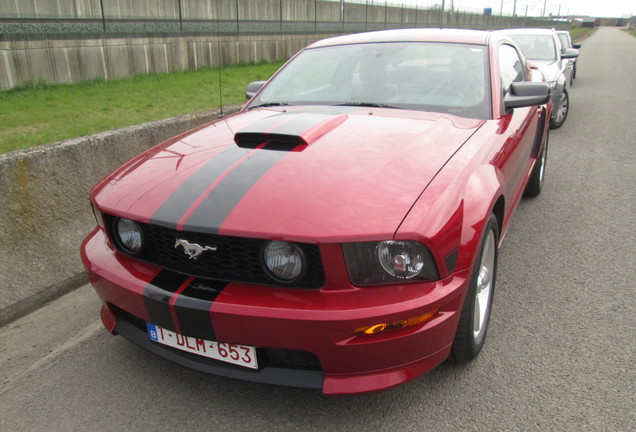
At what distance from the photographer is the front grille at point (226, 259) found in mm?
1922

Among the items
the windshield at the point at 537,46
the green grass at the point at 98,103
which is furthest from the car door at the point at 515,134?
the windshield at the point at 537,46

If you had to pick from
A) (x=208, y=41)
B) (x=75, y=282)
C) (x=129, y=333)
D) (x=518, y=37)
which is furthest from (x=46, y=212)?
(x=208, y=41)

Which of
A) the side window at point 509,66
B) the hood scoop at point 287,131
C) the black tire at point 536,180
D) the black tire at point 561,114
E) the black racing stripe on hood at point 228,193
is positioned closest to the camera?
the black racing stripe on hood at point 228,193

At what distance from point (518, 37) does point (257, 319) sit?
9356 millimetres

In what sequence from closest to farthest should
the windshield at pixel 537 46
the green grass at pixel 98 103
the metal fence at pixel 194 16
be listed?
the green grass at pixel 98 103 < the windshield at pixel 537 46 < the metal fence at pixel 194 16

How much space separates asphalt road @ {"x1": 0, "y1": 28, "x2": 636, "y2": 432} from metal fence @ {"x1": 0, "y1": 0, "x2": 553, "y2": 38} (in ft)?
22.5

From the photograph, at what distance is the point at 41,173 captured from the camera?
3164mm

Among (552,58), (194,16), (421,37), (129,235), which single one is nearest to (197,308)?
(129,235)

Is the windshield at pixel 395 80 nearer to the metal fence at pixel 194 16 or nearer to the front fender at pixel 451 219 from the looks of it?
the front fender at pixel 451 219

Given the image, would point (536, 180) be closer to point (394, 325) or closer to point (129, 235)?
point (394, 325)

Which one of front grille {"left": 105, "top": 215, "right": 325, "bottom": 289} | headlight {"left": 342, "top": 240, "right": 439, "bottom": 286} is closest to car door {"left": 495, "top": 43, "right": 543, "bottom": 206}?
headlight {"left": 342, "top": 240, "right": 439, "bottom": 286}

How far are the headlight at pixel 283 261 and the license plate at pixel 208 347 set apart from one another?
30cm

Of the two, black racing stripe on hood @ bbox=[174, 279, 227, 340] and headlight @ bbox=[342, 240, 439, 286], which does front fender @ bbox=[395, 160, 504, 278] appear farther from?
black racing stripe on hood @ bbox=[174, 279, 227, 340]

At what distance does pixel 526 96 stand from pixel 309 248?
2.03 m
